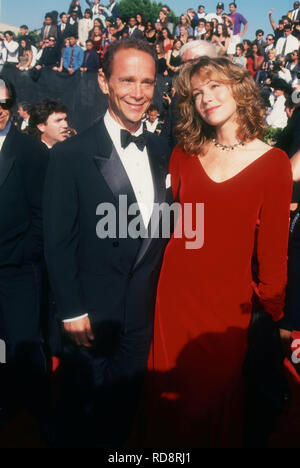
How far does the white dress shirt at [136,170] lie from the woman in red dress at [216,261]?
20 centimetres

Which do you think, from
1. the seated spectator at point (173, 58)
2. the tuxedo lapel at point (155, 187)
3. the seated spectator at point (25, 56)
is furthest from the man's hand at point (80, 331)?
the seated spectator at point (25, 56)

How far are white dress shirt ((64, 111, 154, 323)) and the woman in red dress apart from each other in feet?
0.65

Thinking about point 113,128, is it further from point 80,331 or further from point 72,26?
point 72,26

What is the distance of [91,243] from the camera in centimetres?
198

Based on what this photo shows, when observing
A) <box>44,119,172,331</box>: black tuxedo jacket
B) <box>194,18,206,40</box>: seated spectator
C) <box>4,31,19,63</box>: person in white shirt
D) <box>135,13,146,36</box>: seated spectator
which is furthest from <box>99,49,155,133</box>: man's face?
<box>4,31,19,63</box>: person in white shirt

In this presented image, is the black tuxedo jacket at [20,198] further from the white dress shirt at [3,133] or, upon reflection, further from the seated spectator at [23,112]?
the seated spectator at [23,112]

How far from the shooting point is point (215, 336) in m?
2.14

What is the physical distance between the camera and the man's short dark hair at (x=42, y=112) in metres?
3.71

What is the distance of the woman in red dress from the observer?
201 cm

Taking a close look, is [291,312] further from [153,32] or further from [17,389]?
[153,32]

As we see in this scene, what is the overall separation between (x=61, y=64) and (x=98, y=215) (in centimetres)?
1160

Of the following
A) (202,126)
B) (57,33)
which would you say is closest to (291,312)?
(202,126)

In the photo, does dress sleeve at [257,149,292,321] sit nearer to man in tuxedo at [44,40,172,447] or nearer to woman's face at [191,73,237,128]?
woman's face at [191,73,237,128]

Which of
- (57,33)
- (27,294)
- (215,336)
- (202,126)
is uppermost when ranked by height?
(57,33)
